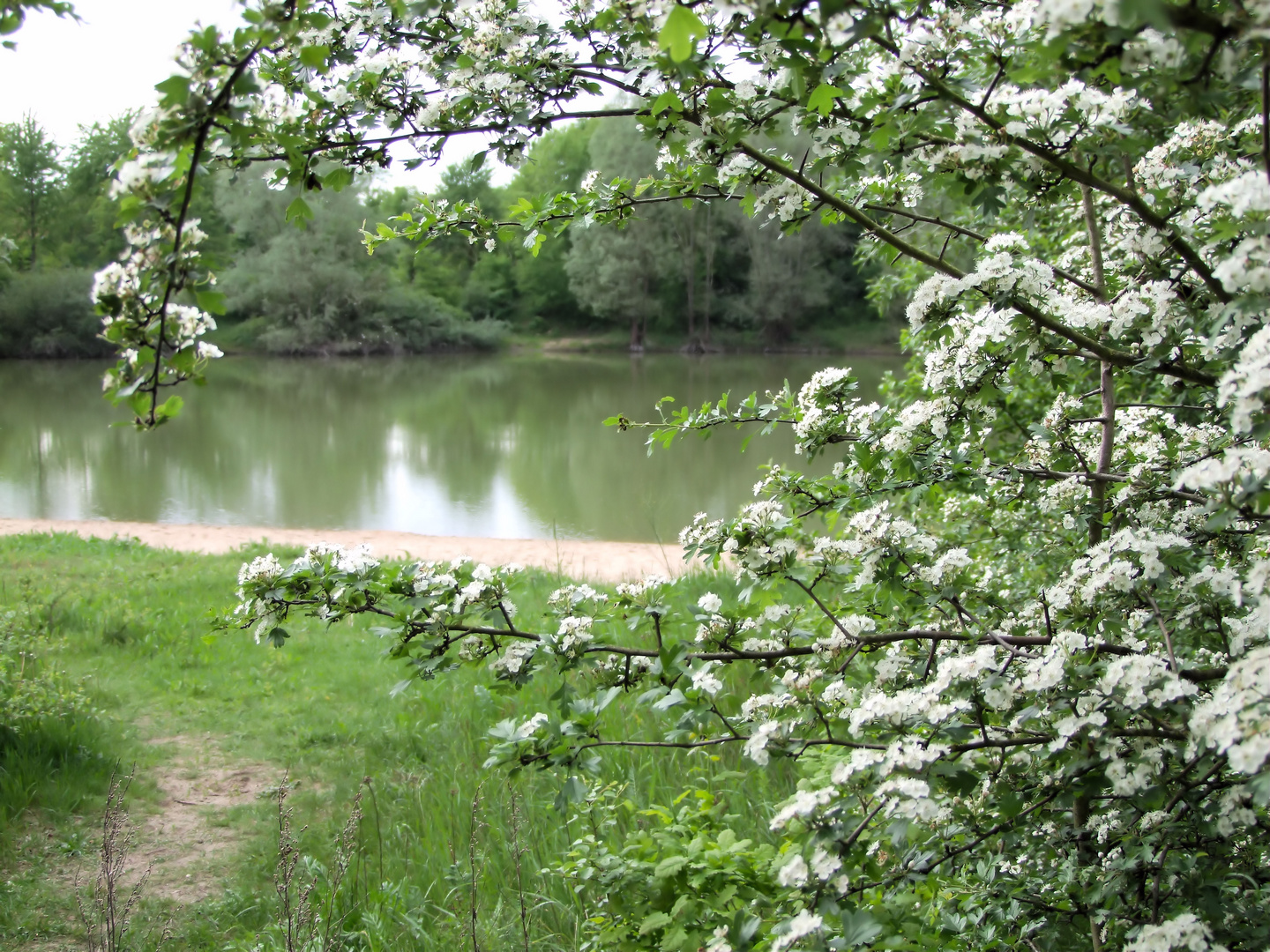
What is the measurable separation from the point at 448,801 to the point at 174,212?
2.68m

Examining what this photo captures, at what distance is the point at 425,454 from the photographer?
1561 centimetres

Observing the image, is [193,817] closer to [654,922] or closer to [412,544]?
[654,922]

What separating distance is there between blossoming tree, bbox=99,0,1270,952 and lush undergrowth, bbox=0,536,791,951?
1.17ft

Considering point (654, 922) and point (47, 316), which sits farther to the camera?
point (47, 316)

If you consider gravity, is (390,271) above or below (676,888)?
above

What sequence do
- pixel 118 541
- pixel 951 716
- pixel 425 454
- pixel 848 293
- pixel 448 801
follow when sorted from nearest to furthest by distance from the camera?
pixel 951 716 < pixel 448 801 < pixel 118 541 < pixel 425 454 < pixel 848 293

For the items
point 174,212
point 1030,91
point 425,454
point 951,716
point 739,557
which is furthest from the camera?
point 425,454

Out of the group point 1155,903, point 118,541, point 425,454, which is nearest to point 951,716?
point 1155,903

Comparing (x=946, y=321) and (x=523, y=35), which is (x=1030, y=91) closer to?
(x=946, y=321)

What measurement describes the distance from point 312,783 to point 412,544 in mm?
5344

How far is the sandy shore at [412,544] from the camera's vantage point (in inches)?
316

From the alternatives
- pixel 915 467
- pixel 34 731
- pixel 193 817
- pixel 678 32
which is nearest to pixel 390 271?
pixel 34 731

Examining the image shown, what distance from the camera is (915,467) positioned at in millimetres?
1866

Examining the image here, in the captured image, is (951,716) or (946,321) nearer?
(951,716)
